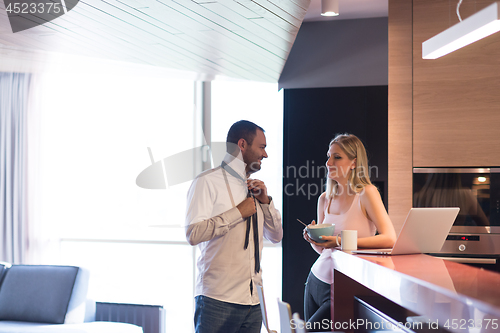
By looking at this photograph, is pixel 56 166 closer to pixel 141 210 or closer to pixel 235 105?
pixel 141 210

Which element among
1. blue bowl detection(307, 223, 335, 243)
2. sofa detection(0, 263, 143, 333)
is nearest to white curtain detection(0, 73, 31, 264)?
sofa detection(0, 263, 143, 333)

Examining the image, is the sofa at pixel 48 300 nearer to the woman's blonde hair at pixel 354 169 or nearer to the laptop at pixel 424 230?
the woman's blonde hair at pixel 354 169

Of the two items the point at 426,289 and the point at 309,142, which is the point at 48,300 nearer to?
the point at 309,142

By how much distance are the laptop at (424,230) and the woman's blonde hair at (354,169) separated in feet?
1.52

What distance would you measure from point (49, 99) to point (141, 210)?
1649 millimetres

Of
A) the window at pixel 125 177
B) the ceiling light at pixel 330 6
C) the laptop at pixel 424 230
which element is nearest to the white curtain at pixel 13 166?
the window at pixel 125 177

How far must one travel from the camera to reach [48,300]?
3635 mm

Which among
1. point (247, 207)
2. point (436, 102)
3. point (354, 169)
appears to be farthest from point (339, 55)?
point (247, 207)

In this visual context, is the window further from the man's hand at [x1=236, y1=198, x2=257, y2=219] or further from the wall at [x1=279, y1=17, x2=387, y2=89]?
the man's hand at [x1=236, y1=198, x2=257, y2=219]

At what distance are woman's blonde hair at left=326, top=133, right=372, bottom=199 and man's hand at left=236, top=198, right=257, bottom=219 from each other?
0.48 m

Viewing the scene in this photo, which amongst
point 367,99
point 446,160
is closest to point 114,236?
point 367,99

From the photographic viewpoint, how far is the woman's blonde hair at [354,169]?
2258 millimetres

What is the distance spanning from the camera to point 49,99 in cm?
484

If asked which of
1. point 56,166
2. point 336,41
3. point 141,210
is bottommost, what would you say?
point 141,210
